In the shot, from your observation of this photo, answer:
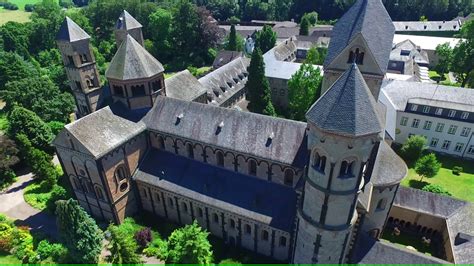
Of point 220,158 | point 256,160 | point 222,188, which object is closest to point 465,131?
point 256,160

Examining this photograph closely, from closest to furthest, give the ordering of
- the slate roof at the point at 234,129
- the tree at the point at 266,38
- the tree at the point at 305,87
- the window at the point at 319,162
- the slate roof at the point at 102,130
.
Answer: the window at the point at 319,162
the slate roof at the point at 234,129
the slate roof at the point at 102,130
the tree at the point at 305,87
the tree at the point at 266,38

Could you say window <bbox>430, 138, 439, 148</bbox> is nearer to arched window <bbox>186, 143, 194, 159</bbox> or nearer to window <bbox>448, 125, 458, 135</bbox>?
window <bbox>448, 125, 458, 135</bbox>

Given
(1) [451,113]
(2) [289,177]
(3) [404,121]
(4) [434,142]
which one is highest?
(2) [289,177]

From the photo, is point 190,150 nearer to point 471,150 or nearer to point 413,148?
point 413,148

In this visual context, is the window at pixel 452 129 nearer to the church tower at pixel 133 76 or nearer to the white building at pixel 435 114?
the white building at pixel 435 114

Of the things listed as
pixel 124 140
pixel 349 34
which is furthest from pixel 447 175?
pixel 124 140

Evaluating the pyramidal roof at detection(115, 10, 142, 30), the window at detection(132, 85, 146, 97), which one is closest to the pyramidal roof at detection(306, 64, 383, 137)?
Result: the window at detection(132, 85, 146, 97)

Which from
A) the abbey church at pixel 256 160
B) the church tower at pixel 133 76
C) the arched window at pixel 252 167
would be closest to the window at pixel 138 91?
the church tower at pixel 133 76
